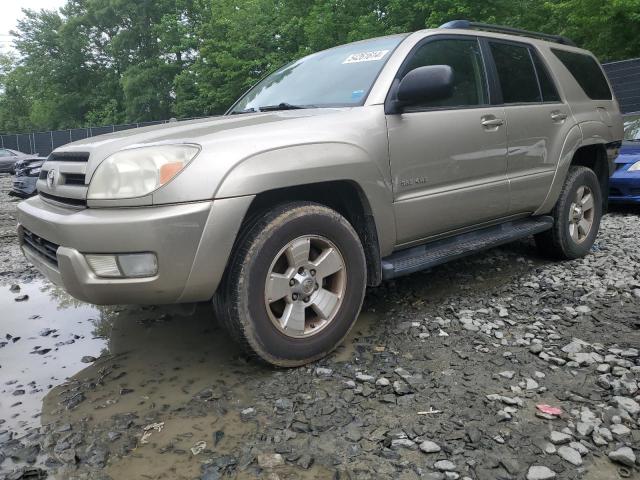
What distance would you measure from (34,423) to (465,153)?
2764mm

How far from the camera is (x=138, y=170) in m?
2.30

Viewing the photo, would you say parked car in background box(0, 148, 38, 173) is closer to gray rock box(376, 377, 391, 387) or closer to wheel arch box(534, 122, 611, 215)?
wheel arch box(534, 122, 611, 215)

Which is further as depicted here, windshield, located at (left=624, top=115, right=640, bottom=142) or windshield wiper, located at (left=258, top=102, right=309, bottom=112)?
windshield, located at (left=624, top=115, right=640, bottom=142)

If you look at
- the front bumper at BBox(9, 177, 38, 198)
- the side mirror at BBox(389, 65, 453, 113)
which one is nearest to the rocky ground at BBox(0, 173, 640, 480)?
the side mirror at BBox(389, 65, 453, 113)

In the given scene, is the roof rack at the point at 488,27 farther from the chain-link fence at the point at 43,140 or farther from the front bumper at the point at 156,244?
the chain-link fence at the point at 43,140

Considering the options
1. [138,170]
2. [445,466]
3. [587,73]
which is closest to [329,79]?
[138,170]

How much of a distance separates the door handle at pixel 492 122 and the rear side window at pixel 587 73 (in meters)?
1.35

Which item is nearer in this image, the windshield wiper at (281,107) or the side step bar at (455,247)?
the side step bar at (455,247)

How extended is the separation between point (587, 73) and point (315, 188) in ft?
11.1

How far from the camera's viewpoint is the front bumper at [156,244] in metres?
2.22

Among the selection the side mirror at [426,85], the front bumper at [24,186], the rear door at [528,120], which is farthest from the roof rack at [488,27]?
the front bumper at [24,186]

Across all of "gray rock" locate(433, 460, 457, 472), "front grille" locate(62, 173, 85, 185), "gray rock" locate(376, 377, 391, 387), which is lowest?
"gray rock" locate(433, 460, 457, 472)

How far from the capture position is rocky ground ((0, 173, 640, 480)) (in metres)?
1.93

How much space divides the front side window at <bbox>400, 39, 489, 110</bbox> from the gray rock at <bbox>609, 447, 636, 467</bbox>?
2.09 metres
